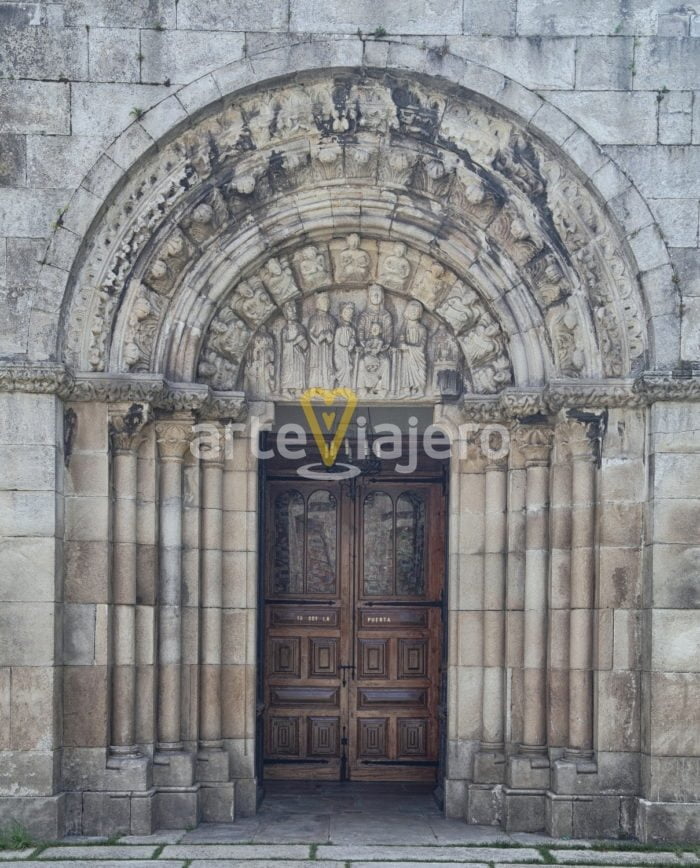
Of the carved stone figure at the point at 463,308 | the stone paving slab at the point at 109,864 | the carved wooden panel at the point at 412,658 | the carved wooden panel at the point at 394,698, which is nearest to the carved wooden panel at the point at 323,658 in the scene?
the carved wooden panel at the point at 394,698

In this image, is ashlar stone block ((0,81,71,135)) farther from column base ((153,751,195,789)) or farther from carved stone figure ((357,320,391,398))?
column base ((153,751,195,789))

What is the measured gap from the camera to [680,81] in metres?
8.07

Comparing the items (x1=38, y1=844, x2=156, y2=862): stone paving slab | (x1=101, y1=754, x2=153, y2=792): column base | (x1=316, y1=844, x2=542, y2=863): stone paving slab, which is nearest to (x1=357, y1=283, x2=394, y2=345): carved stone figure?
(x1=101, y1=754, x2=153, y2=792): column base

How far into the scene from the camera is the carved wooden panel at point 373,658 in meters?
9.86

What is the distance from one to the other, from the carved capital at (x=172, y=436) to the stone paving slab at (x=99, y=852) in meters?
2.54

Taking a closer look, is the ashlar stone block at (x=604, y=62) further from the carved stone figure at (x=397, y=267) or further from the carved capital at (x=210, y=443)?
the carved capital at (x=210, y=443)

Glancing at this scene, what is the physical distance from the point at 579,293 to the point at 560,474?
1237 millimetres

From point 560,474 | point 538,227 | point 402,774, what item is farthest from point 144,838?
point 538,227

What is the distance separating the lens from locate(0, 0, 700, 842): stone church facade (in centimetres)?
788

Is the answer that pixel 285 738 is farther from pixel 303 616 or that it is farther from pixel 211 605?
pixel 211 605

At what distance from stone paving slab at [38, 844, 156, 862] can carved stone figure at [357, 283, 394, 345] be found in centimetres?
374

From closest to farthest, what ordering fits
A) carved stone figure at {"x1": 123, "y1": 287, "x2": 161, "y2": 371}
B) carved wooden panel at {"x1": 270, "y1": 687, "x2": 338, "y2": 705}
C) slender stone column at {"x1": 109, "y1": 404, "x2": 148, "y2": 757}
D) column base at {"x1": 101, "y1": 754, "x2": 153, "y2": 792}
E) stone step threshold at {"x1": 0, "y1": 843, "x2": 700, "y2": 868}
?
stone step threshold at {"x1": 0, "y1": 843, "x2": 700, "y2": 868} < column base at {"x1": 101, "y1": 754, "x2": 153, "y2": 792} < slender stone column at {"x1": 109, "y1": 404, "x2": 148, "y2": 757} < carved stone figure at {"x1": 123, "y1": 287, "x2": 161, "y2": 371} < carved wooden panel at {"x1": 270, "y1": 687, "x2": 338, "y2": 705}

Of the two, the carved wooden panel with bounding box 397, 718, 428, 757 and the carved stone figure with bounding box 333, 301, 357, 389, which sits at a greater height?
the carved stone figure with bounding box 333, 301, 357, 389

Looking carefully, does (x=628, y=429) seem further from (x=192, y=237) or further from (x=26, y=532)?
(x=26, y=532)
